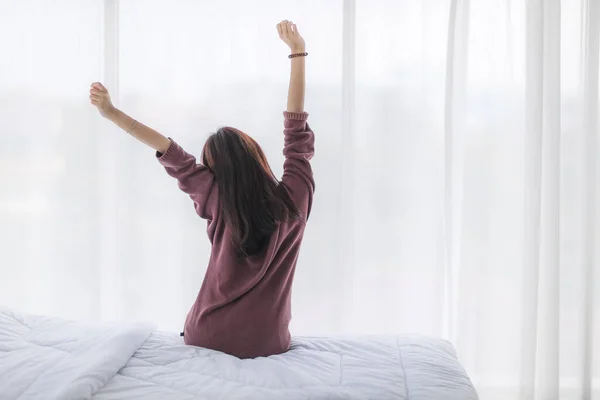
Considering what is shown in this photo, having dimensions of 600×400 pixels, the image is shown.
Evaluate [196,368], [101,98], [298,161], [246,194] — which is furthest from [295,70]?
[196,368]

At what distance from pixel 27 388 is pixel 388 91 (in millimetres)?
1707

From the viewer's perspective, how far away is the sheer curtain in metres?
2.54

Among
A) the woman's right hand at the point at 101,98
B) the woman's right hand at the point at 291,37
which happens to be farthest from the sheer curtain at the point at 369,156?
the woman's right hand at the point at 101,98

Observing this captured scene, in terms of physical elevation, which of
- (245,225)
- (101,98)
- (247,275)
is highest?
(101,98)

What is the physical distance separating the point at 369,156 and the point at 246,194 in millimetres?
874

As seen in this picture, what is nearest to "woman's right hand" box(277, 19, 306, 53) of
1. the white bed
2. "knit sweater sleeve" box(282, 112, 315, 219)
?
"knit sweater sleeve" box(282, 112, 315, 219)

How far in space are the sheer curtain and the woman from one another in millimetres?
643

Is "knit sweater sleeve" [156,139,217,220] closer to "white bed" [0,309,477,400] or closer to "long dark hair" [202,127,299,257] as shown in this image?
"long dark hair" [202,127,299,257]

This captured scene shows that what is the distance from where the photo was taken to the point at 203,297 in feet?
6.41

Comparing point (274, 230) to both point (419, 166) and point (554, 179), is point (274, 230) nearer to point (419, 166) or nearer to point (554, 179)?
point (419, 166)

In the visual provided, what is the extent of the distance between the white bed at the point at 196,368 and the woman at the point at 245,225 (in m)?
0.09

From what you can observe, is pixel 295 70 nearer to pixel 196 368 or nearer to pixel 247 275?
pixel 247 275

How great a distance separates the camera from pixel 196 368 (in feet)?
5.48

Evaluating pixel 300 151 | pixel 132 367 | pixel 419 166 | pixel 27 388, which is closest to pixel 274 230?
pixel 300 151
